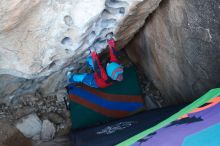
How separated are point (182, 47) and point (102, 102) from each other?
592 mm

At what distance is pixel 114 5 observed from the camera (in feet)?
4.14

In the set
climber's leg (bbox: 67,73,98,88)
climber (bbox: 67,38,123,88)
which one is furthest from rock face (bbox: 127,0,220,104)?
climber's leg (bbox: 67,73,98,88)

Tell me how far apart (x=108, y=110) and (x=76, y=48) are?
0.50m

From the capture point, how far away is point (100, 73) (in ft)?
5.03

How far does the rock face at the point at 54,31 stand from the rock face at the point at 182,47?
88mm

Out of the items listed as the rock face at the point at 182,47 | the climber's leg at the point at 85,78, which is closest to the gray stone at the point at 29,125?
the climber's leg at the point at 85,78

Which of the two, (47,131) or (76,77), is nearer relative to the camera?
(76,77)

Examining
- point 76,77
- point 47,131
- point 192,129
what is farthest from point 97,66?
point 192,129

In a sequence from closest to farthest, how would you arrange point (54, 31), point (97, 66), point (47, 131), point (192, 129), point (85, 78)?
point (192, 129)
point (54, 31)
point (97, 66)
point (85, 78)
point (47, 131)

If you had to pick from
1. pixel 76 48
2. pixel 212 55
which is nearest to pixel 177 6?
pixel 212 55

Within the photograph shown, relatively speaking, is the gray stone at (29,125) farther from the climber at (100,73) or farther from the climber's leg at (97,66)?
the climber's leg at (97,66)

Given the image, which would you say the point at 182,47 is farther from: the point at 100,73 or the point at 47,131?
the point at 47,131

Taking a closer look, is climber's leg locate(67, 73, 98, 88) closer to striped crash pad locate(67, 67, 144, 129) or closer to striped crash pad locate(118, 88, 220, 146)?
striped crash pad locate(67, 67, 144, 129)

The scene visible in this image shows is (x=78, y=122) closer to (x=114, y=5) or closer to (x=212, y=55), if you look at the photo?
(x=114, y=5)
